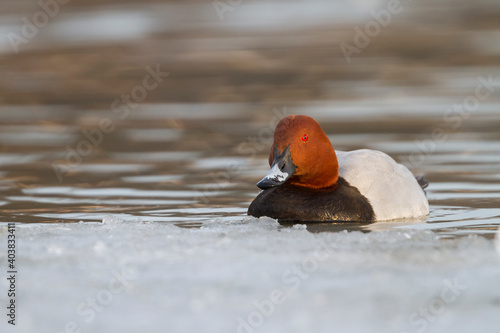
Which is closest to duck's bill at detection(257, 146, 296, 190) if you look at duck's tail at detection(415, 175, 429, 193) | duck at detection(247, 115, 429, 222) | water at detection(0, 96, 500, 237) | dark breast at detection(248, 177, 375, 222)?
duck at detection(247, 115, 429, 222)

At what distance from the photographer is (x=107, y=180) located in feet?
29.9

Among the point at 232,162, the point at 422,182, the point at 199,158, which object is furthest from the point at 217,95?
the point at 422,182

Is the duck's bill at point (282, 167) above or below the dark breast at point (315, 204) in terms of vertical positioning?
above

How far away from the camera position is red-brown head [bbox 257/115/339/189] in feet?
22.7

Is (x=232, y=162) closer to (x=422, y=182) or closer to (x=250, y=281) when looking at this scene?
(x=422, y=182)

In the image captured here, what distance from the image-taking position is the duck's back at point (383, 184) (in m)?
7.22

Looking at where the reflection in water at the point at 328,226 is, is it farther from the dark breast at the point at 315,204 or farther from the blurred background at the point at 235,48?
the blurred background at the point at 235,48

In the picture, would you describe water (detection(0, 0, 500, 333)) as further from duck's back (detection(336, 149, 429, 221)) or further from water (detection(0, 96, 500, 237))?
duck's back (detection(336, 149, 429, 221))

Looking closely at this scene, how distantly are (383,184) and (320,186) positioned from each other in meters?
0.53

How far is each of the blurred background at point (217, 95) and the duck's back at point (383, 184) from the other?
23.1 inches

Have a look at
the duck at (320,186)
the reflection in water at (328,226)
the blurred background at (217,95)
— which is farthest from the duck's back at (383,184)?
the blurred background at (217,95)

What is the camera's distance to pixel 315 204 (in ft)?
22.9

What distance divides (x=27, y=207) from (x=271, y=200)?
2278mm

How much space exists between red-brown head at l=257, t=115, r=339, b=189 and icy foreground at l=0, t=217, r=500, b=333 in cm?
66
